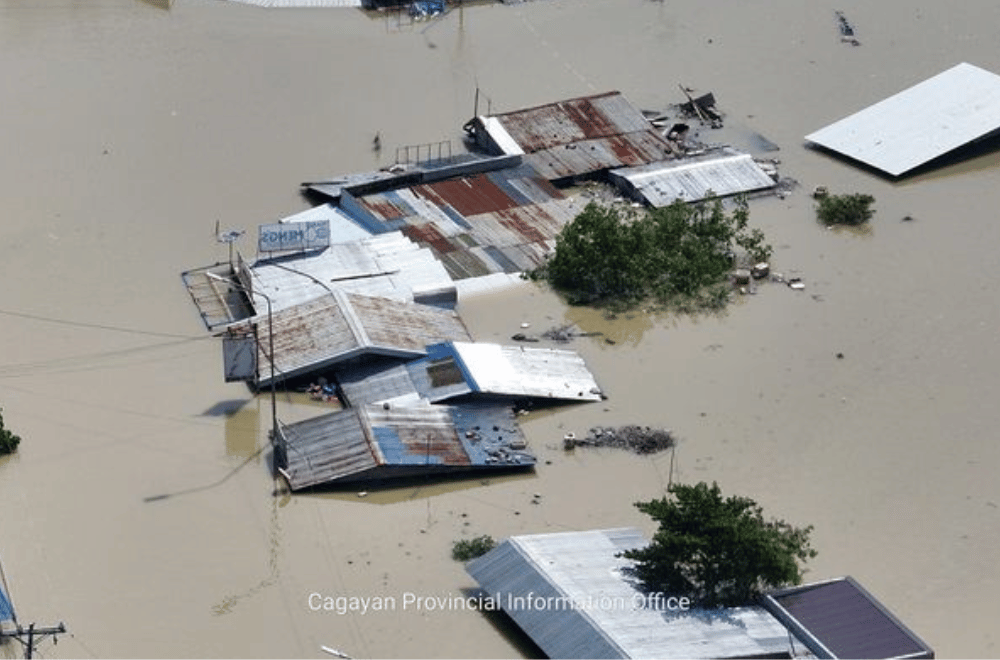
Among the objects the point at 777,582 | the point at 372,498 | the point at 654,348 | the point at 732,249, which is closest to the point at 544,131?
the point at 732,249

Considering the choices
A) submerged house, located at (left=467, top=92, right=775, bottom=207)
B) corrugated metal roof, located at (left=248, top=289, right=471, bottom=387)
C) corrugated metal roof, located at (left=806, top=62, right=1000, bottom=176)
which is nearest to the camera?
corrugated metal roof, located at (left=248, top=289, right=471, bottom=387)

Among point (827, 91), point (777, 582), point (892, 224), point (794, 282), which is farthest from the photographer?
point (827, 91)

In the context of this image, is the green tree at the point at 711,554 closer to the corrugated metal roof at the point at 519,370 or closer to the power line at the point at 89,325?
the corrugated metal roof at the point at 519,370

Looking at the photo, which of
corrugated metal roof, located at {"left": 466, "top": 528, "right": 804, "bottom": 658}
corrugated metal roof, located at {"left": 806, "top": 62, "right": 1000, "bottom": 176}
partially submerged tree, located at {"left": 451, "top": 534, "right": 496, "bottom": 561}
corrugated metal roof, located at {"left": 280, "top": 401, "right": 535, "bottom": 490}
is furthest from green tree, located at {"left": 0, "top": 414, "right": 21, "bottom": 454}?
corrugated metal roof, located at {"left": 806, "top": 62, "right": 1000, "bottom": 176}

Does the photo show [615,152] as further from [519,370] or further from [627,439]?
[627,439]

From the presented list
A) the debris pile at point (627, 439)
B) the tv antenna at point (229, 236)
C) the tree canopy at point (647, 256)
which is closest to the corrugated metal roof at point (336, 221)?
the tv antenna at point (229, 236)

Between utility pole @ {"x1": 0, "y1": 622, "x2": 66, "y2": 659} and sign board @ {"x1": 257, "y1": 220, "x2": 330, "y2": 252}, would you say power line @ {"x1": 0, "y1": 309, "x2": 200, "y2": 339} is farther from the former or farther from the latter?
utility pole @ {"x1": 0, "y1": 622, "x2": 66, "y2": 659}

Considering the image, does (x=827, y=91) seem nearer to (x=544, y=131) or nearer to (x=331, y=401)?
(x=544, y=131)
